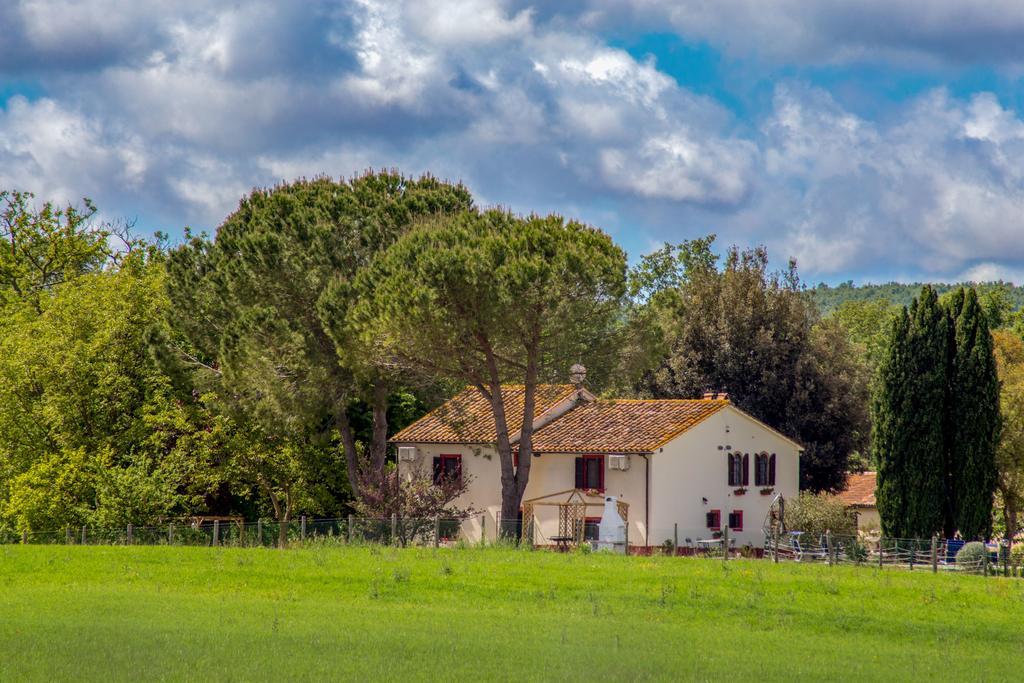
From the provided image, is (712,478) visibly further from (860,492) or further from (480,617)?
(480,617)

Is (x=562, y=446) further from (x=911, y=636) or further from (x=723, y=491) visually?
(x=911, y=636)

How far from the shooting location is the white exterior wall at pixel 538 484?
4844 cm

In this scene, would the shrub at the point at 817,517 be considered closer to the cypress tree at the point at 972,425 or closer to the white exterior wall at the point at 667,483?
the white exterior wall at the point at 667,483

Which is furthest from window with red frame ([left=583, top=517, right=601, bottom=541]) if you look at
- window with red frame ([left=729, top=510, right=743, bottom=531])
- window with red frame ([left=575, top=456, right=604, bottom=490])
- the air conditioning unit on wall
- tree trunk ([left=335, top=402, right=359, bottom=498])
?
tree trunk ([left=335, top=402, right=359, bottom=498])

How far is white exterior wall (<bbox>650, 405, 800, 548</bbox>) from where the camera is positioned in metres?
48.6

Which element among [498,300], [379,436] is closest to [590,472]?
[379,436]

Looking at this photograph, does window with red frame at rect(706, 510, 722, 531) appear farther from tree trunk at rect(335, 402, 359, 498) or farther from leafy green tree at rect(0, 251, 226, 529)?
leafy green tree at rect(0, 251, 226, 529)

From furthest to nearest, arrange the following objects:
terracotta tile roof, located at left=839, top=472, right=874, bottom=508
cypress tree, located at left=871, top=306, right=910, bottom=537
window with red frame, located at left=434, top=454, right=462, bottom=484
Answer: terracotta tile roof, located at left=839, top=472, right=874, bottom=508
window with red frame, located at left=434, top=454, right=462, bottom=484
cypress tree, located at left=871, top=306, right=910, bottom=537

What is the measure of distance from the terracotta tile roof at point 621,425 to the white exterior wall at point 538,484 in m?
0.57

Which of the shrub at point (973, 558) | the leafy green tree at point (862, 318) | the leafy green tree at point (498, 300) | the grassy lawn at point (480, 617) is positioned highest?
the leafy green tree at point (862, 318)

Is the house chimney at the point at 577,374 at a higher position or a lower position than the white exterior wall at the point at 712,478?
higher

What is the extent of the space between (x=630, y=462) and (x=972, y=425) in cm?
1176

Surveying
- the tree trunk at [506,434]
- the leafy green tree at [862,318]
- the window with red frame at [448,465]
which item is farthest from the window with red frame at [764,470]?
the leafy green tree at [862,318]

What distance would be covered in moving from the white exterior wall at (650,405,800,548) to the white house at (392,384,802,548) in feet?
0.13
